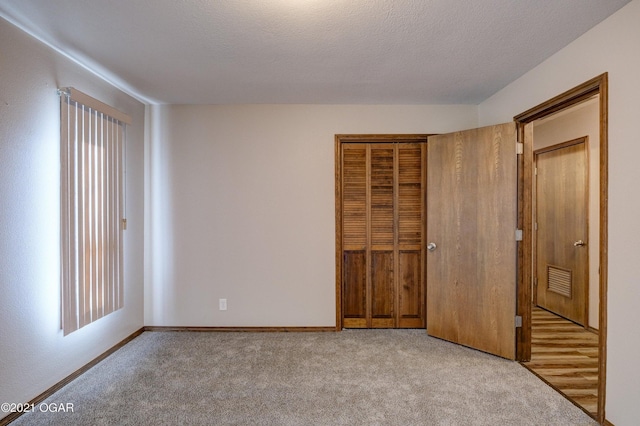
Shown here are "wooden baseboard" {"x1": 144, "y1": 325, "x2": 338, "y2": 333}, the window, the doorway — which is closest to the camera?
the window

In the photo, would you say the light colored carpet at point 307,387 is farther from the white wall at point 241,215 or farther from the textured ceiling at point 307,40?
the textured ceiling at point 307,40

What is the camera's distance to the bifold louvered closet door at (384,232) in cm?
349

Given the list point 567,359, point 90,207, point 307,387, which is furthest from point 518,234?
point 90,207

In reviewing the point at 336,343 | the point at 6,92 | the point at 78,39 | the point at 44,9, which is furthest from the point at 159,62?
the point at 336,343

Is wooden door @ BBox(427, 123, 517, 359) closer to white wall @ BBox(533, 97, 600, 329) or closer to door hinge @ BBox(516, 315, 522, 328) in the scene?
door hinge @ BBox(516, 315, 522, 328)

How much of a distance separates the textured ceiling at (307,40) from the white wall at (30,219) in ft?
0.66

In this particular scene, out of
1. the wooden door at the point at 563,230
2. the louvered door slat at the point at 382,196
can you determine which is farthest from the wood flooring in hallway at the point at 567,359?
the louvered door slat at the point at 382,196

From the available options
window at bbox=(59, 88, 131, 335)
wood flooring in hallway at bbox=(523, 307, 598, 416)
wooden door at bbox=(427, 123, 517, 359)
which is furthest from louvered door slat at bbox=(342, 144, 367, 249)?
window at bbox=(59, 88, 131, 335)

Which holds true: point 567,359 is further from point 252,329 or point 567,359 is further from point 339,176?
point 252,329

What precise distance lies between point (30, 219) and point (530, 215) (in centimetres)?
381

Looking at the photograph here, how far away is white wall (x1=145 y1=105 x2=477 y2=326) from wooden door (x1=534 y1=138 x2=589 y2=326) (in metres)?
2.87

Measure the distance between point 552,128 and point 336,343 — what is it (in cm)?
386

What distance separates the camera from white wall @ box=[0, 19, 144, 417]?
1920 millimetres

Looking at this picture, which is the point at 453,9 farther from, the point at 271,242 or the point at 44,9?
the point at 271,242
